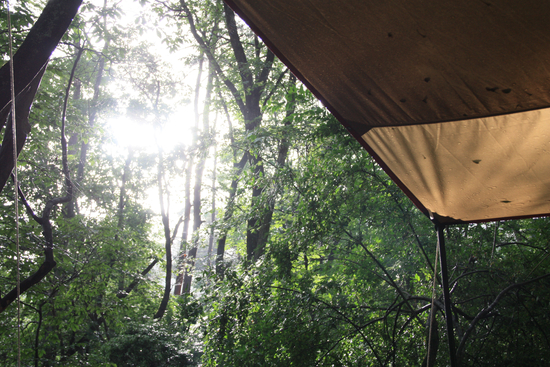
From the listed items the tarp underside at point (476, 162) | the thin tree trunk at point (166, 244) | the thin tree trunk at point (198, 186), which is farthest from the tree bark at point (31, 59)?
the thin tree trunk at point (166, 244)

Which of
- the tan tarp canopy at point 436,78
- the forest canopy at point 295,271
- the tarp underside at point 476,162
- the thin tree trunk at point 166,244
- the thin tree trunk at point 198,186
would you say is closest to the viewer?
the tan tarp canopy at point 436,78

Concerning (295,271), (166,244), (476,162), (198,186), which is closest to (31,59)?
(476,162)

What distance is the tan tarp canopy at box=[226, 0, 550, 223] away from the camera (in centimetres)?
84

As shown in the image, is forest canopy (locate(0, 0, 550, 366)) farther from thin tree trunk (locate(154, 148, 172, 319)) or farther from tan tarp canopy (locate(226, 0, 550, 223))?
thin tree trunk (locate(154, 148, 172, 319))

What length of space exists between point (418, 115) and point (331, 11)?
60 cm

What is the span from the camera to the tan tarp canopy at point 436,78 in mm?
844

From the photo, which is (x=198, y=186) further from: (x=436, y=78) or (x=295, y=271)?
(x=436, y=78)

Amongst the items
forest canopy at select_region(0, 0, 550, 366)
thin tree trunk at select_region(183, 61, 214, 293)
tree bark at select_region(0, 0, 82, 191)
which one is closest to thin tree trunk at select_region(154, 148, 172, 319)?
thin tree trunk at select_region(183, 61, 214, 293)

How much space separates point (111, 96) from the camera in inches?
479

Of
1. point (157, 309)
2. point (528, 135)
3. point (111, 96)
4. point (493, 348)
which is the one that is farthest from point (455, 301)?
point (111, 96)

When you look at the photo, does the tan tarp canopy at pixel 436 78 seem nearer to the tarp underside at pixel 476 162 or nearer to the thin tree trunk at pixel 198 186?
the tarp underside at pixel 476 162

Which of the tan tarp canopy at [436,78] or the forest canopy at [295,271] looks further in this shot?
the forest canopy at [295,271]

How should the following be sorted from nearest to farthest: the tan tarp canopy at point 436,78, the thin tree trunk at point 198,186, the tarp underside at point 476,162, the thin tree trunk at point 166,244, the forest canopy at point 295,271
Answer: the tan tarp canopy at point 436,78 → the tarp underside at point 476,162 → the forest canopy at point 295,271 → the thin tree trunk at point 198,186 → the thin tree trunk at point 166,244

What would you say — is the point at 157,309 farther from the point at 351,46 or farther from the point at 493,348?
the point at 351,46
